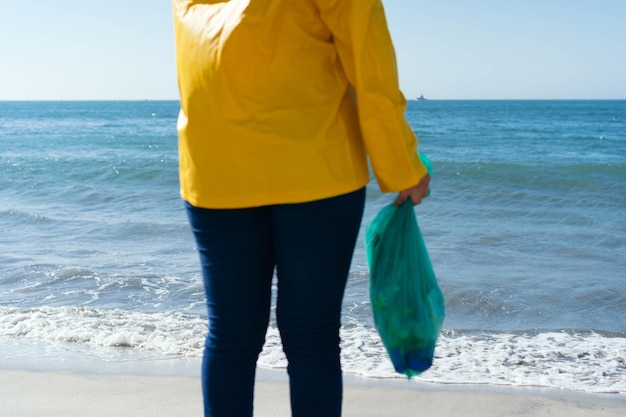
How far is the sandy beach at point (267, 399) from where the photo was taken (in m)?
2.89

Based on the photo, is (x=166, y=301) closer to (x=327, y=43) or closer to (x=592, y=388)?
(x=592, y=388)

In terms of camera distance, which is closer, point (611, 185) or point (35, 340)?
point (35, 340)

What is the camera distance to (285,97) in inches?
66.2

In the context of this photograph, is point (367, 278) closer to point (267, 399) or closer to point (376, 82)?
point (267, 399)

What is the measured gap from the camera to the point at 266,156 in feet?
5.57

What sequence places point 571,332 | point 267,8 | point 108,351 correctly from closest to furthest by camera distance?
point 267,8
point 108,351
point 571,332

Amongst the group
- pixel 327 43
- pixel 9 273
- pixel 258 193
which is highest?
pixel 327 43

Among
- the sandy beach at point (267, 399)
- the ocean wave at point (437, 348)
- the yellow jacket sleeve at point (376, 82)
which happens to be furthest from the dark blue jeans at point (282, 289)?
the ocean wave at point (437, 348)

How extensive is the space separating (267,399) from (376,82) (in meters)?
1.71

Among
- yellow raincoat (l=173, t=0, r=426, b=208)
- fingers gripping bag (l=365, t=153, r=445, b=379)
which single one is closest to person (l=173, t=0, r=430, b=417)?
yellow raincoat (l=173, t=0, r=426, b=208)

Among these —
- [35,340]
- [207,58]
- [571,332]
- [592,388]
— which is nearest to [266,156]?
[207,58]

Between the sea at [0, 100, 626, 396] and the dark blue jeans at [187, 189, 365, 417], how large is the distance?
1562 mm

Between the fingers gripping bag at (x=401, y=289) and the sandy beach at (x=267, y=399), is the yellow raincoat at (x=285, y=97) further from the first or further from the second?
the sandy beach at (x=267, y=399)

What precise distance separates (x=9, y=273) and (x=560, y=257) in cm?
451
